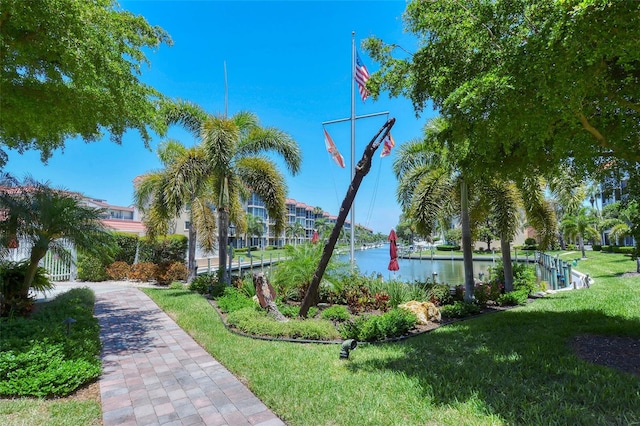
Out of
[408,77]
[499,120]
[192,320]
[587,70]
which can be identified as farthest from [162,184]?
[587,70]

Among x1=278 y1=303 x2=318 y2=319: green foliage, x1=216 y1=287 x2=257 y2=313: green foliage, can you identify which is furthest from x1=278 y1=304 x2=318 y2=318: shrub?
x1=216 y1=287 x2=257 y2=313: green foliage

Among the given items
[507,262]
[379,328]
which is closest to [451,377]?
[379,328]

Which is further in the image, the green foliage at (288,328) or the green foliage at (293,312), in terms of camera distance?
the green foliage at (293,312)

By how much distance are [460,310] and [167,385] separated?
7170mm

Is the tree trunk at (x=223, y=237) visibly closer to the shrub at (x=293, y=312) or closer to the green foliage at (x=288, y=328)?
the shrub at (x=293, y=312)

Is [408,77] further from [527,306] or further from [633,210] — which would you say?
[527,306]

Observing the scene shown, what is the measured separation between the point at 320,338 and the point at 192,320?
11.6 feet

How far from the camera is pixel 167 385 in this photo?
4738 mm

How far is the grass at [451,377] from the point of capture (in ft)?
11.8

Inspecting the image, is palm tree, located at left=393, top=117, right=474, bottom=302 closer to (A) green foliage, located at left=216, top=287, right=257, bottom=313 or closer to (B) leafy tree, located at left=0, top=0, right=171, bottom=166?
(A) green foliage, located at left=216, top=287, right=257, bottom=313

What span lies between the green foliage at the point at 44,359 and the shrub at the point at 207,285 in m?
5.80

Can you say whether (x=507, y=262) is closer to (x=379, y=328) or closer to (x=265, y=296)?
(x=379, y=328)

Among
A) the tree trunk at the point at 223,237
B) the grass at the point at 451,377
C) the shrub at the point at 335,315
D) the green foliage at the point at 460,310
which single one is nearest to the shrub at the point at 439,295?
the green foliage at the point at 460,310

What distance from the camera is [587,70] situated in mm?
3666
